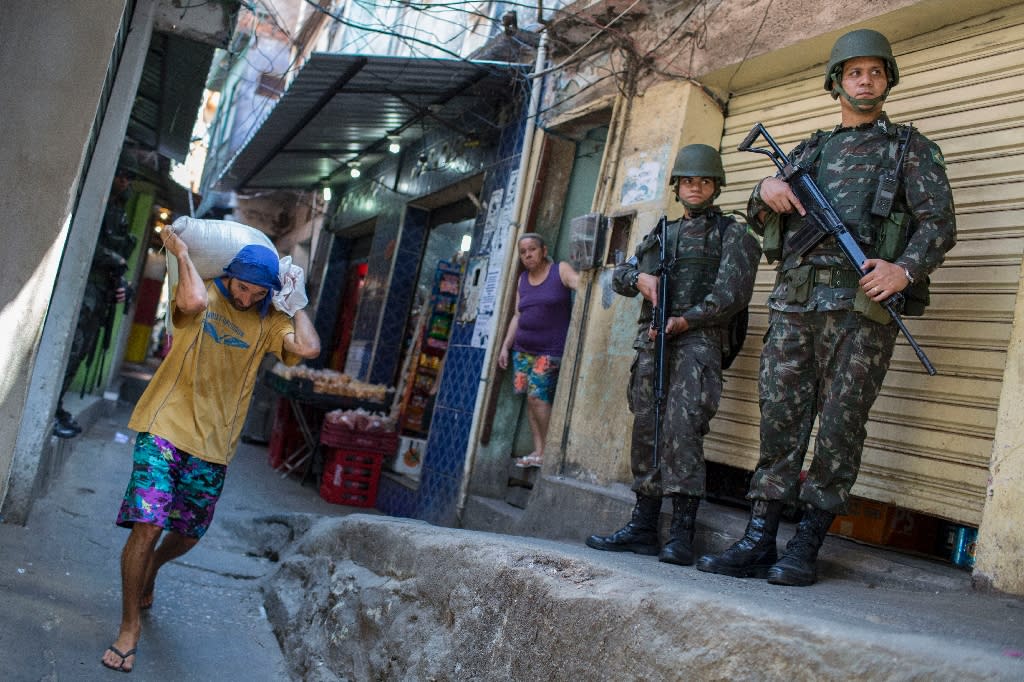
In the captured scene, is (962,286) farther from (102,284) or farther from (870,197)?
(102,284)

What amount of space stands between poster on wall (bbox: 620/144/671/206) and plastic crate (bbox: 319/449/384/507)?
389cm

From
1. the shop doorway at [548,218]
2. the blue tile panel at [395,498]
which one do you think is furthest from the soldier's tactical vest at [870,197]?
the blue tile panel at [395,498]

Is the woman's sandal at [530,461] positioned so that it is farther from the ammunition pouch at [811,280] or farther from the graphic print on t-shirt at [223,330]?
the ammunition pouch at [811,280]

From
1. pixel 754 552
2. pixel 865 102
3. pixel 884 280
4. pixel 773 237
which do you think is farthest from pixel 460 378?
pixel 884 280

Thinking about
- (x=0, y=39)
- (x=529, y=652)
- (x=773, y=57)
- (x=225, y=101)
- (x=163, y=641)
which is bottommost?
(x=163, y=641)

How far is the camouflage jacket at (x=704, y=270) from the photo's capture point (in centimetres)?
404

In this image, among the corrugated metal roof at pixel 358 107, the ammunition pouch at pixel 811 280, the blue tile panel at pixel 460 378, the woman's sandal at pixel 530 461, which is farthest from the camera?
the corrugated metal roof at pixel 358 107

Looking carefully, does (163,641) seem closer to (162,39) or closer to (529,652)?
(529,652)

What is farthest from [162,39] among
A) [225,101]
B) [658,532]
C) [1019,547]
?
[225,101]

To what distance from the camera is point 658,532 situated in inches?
170

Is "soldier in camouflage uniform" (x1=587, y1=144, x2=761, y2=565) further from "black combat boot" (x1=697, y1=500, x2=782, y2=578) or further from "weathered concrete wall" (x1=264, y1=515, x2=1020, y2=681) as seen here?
"weathered concrete wall" (x1=264, y1=515, x2=1020, y2=681)

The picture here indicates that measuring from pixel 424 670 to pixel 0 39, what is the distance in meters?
3.43

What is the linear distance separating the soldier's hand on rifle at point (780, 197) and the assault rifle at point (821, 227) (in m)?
0.02

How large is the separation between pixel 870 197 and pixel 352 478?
19.6 ft
